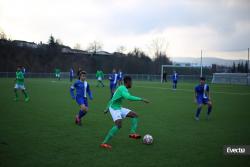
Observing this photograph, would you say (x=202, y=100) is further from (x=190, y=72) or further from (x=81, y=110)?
(x=190, y=72)

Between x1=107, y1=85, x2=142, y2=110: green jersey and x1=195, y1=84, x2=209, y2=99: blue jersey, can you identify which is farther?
x1=195, y1=84, x2=209, y2=99: blue jersey

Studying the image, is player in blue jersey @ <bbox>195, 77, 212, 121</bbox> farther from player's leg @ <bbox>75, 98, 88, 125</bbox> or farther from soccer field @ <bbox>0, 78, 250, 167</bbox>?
player's leg @ <bbox>75, 98, 88, 125</bbox>

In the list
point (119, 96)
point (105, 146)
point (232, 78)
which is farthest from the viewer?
point (232, 78)

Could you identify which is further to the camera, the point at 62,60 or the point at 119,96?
the point at 62,60

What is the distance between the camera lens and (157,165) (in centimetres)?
613

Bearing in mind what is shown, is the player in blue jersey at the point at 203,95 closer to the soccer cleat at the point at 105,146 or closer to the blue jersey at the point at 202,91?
the blue jersey at the point at 202,91

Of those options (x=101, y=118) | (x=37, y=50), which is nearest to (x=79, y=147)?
(x=101, y=118)

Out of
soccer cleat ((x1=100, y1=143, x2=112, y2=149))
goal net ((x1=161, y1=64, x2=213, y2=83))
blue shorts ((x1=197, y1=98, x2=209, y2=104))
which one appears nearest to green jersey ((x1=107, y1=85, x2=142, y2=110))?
soccer cleat ((x1=100, y1=143, x2=112, y2=149))

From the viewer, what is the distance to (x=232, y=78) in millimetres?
46969

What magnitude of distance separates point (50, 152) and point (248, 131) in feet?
21.0

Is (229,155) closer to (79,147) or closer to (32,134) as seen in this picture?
(79,147)

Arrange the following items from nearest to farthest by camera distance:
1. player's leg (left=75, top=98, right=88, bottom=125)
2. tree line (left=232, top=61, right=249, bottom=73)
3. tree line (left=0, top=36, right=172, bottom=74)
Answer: player's leg (left=75, top=98, right=88, bottom=125)
tree line (left=232, top=61, right=249, bottom=73)
tree line (left=0, top=36, right=172, bottom=74)

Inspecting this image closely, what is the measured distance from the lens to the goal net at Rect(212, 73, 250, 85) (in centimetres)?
4462

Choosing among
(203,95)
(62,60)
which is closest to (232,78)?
(203,95)
